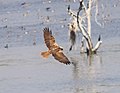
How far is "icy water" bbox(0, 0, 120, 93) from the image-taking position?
16578 mm

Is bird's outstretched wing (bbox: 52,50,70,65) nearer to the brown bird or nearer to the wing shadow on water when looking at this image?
the brown bird

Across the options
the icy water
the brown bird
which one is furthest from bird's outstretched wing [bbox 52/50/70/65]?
the icy water

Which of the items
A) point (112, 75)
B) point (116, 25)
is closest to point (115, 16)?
point (116, 25)

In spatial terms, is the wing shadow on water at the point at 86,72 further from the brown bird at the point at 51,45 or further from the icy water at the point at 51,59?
the brown bird at the point at 51,45

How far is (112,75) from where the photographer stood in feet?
58.2

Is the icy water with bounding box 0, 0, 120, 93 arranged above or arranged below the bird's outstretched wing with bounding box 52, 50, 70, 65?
below

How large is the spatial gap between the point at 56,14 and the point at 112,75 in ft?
59.9

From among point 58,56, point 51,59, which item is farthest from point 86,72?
point 58,56

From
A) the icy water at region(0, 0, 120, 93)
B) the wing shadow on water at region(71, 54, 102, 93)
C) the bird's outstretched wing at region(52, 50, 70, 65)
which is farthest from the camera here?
the icy water at region(0, 0, 120, 93)

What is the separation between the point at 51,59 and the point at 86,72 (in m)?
3.64

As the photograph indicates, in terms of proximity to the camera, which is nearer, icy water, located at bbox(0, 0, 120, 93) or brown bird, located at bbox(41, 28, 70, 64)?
brown bird, located at bbox(41, 28, 70, 64)

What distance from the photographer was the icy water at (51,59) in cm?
1658

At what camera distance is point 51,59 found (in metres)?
22.0

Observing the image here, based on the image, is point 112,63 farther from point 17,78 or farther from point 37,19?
point 37,19
